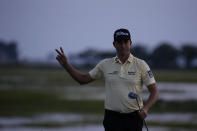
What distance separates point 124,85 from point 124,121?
1.46ft

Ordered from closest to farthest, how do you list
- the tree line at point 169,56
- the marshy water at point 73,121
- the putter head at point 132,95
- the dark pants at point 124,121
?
the putter head at point 132,95 → the dark pants at point 124,121 → the marshy water at point 73,121 → the tree line at point 169,56

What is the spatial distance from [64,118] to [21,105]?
6666 millimetres

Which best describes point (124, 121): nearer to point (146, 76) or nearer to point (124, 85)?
point (124, 85)

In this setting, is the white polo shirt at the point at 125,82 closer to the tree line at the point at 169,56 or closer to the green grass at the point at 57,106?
the green grass at the point at 57,106

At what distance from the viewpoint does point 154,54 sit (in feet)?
412

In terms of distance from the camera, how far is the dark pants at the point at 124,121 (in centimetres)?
729

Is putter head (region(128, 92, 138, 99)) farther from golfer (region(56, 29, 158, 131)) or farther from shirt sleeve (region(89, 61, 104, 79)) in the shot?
shirt sleeve (region(89, 61, 104, 79))

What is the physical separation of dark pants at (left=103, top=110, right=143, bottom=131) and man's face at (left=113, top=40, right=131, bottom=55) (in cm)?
71

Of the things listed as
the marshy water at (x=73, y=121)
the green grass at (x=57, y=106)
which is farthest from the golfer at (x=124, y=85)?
the green grass at (x=57, y=106)

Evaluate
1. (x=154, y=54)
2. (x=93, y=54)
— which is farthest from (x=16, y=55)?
(x=154, y=54)

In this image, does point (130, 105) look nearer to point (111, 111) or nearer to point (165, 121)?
point (111, 111)

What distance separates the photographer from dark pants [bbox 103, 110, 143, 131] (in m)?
7.29

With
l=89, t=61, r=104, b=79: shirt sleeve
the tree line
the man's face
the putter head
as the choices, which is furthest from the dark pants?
the tree line

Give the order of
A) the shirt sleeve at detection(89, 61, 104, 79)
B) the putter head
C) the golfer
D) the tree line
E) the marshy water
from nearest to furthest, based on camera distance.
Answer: the putter head, the golfer, the shirt sleeve at detection(89, 61, 104, 79), the marshy water, the tree line
